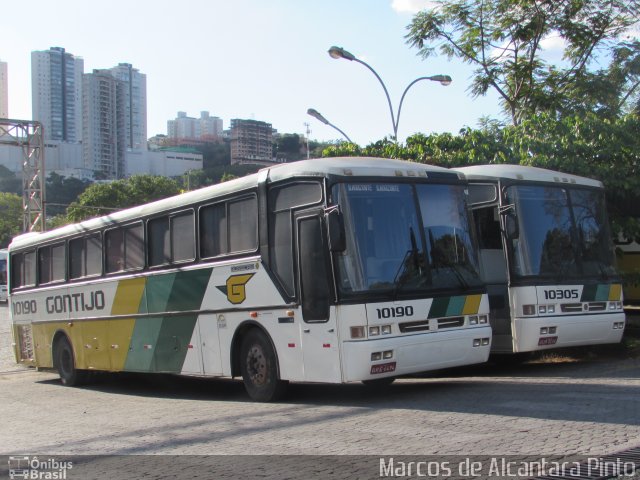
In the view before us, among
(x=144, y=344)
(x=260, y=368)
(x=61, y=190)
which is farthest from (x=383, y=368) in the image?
(x=61, y=190)

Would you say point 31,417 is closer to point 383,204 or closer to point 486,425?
point 383,204

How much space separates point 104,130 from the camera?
14700 cm

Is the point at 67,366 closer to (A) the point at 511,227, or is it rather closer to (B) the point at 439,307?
(B) the point at 439,307

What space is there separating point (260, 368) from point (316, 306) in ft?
5.13

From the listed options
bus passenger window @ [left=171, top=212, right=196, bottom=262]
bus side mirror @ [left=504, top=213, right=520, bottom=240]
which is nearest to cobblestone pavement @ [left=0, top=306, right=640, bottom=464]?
bus side mirror @ [left=504, top=213, right=520, bottom=240]

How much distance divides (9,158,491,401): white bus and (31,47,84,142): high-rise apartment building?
14815cm

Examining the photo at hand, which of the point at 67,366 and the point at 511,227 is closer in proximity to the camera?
the point at 511,227

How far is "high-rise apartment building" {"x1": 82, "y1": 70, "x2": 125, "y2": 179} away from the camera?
14250 centimetres

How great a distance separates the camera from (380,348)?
908 cm

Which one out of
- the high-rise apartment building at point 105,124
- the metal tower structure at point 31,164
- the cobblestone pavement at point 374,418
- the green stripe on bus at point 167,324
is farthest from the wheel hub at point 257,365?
the high-rise apartment building at point 105,124

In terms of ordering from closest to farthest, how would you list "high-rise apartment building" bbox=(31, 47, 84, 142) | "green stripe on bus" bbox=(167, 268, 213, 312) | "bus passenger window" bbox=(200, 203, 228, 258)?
"bus passenger window" bbox=(200, 203, 228, 258)
"green stripe on bus" bbox=(167, 268, 213, 312)
"high-rise apartment building" bbox=(31, 47, 84, 142)

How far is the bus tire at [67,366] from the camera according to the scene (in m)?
16.1

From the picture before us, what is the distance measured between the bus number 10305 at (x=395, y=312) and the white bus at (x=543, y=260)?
2986 mm

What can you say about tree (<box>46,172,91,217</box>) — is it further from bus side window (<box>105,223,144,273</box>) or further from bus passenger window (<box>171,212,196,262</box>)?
bus passenger window (<box>171,212,196,262</box>)
